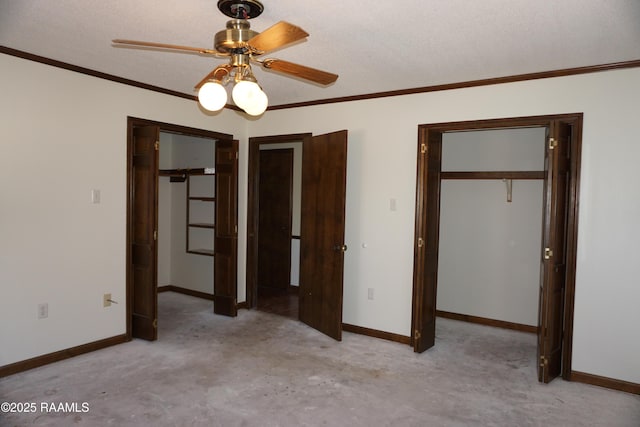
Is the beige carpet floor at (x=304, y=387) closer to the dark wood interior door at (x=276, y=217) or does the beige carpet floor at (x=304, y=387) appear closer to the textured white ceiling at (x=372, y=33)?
the dark wood interior door at (x=276, y=217)

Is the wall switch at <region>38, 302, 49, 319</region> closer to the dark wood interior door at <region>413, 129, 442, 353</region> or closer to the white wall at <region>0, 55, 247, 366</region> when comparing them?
the white wall at <region>0, 55, 247, 366</region>

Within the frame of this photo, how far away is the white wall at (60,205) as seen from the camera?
3225 mm

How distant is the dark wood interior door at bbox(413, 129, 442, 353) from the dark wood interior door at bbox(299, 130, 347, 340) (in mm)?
722

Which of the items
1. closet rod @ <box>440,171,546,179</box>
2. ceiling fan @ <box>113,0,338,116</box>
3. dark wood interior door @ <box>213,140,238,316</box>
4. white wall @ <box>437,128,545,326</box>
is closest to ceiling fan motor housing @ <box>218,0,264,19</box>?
ceiling fan @ <box>113,0,338,116</box>

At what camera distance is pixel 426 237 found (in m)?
4.05

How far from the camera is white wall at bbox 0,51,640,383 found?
3229 millimetres

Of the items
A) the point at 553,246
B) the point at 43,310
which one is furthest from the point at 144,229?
the point at 553,246

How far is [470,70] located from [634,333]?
7.77ft

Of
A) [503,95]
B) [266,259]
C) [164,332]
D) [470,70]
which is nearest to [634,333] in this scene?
[503,95]

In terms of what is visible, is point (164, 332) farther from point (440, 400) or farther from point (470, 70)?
point (470, 70)

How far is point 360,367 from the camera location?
3613mm

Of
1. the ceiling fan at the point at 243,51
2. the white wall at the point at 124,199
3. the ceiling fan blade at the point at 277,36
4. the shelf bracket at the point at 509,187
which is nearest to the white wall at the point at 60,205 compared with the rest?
the white wall at the point at 124,199

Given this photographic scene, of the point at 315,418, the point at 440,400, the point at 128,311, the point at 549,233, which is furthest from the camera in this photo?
the point at 128,311

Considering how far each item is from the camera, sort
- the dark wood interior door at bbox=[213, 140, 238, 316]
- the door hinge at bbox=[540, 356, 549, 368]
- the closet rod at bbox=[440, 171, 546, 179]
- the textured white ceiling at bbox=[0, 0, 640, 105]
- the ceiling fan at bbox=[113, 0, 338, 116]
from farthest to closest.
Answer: the dark wood interior door at bbox=[213, 140, 238, 316] < the closet rod at bbox=[440, 171, 546, 179] < the door hinge at bbox=[540, 356, 549, 368] < the textured white ceiling at bbox=[0, 0, 640, 105] < the ceiling fan at bbox=[113, 0, 338, 116]
